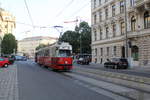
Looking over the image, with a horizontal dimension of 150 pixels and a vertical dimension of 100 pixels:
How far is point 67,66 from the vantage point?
23.0 metres

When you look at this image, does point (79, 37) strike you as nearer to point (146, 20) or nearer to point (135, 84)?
point (146, 20)

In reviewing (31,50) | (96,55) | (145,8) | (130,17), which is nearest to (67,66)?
(145,8)

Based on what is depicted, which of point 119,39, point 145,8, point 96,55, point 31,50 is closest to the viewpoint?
point 145,8

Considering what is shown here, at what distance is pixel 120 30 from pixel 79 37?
106ft

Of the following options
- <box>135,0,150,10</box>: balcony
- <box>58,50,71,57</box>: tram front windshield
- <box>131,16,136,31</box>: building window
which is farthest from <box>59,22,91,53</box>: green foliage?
<box>58,50,71,57</box>: tram front windshield

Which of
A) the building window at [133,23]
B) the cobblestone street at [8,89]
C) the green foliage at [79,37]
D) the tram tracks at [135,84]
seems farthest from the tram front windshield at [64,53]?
the green foliage at [79,37]

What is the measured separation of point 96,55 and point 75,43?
70.8ft

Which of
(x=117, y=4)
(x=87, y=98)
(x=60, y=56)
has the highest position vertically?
(x=117, y=4)

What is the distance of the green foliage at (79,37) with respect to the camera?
72.3m

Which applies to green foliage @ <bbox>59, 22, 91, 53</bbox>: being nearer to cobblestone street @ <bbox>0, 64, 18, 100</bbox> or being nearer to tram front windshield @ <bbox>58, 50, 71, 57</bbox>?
tram front windshield @ <bbox>58, 50, 71, 57</bbox>

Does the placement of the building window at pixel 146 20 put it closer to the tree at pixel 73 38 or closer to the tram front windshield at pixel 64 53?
the tram front windshield at pixel 64 53

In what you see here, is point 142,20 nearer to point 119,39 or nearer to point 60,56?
point 119,39

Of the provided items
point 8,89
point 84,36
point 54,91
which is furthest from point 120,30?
point 8,89

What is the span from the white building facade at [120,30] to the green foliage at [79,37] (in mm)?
18697
